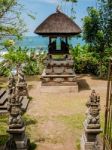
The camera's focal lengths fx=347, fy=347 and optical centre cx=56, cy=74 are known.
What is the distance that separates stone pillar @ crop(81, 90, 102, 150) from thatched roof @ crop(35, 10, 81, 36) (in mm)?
10737

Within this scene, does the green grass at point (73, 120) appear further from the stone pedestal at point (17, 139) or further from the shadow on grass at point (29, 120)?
the stone pedestal at point (17, 139)

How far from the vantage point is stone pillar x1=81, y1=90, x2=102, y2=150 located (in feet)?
34.9

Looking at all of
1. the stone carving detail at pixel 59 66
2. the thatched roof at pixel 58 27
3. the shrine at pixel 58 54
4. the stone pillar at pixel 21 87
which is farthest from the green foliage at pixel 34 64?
the stone pillar at pixel 21 87

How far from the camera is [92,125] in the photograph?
10.7m

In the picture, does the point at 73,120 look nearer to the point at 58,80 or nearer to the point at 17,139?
the point at 17,139

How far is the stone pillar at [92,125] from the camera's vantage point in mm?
10641

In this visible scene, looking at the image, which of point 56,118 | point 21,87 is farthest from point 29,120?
point 21,87

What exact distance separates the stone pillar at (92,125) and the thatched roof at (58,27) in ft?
35.2

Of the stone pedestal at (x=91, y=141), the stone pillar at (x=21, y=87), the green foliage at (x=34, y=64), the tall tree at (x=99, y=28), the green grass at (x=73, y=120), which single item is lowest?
the green grass at (x=73, y=120)

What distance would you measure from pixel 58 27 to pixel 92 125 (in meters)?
11.3

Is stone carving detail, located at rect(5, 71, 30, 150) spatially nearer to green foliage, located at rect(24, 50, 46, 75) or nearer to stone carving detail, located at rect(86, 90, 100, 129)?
stone carving detail, located at rect(86, 90, 100, 129)

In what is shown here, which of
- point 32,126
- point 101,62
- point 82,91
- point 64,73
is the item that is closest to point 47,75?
point 64,73

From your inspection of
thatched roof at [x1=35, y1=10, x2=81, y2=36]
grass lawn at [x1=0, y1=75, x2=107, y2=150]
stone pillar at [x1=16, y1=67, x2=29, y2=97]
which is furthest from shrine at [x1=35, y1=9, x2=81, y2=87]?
stone pillar at [x1=16, y1=67, x2=29, y2=97]

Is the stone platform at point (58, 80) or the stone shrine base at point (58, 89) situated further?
the stone platform at point (58, 80)
